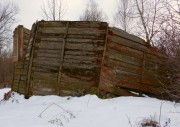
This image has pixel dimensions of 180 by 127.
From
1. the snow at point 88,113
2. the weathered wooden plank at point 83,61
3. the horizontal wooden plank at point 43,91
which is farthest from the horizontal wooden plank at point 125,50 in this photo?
the horizontal wooden plank at point 43,91

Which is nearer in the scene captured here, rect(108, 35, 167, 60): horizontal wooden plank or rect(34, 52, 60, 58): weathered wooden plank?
rect(108, 35, 167, 60): horizontal wooden plank

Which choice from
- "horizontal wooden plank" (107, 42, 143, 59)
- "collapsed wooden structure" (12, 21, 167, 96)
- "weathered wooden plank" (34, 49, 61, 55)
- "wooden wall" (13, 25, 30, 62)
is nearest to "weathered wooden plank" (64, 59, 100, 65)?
"collapsed wooden structure" (12, 21, 167, 96)

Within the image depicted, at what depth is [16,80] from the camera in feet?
44.1

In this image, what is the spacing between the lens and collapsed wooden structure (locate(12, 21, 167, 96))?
35.8 ft

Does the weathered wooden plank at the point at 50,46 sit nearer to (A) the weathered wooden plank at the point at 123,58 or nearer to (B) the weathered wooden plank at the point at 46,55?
(B) the weathered wooden plank at the point at 46,55

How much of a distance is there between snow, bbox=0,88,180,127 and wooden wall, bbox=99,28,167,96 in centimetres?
108

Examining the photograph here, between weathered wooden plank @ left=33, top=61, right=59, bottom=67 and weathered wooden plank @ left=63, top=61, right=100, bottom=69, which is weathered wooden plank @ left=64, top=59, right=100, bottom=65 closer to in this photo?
weathered wooden plank @ left=63, top=61, right=100, bottom=69

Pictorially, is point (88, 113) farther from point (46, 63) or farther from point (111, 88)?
point (46, 63)

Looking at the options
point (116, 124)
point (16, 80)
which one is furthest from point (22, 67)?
point (116, 124)

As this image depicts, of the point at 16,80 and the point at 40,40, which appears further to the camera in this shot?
the point at 16,80

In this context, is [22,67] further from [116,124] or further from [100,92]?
[116,124]

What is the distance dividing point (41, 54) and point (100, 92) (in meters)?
Result: 2.69

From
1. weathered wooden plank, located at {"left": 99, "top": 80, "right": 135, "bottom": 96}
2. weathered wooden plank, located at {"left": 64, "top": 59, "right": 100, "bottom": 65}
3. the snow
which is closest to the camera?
the snow

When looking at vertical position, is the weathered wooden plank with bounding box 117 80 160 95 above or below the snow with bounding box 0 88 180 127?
above
